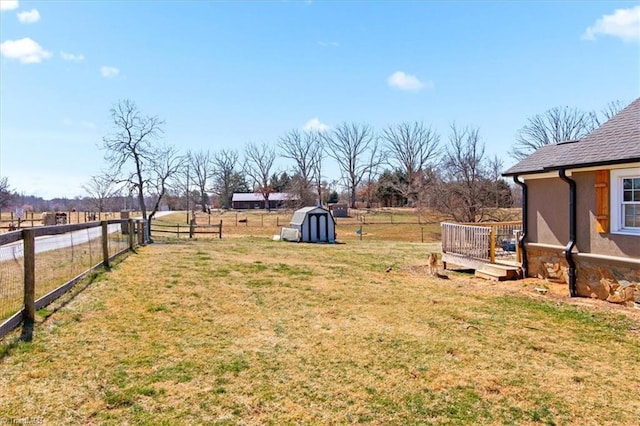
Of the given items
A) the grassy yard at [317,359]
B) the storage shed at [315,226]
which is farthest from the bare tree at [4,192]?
the grassy yard at [317,359]

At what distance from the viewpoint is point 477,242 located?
469 inches

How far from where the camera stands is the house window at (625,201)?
789 cm

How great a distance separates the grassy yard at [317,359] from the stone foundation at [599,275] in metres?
0.53

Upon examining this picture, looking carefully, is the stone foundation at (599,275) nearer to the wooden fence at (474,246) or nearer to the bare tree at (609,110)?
the wooden fence at (474,246)

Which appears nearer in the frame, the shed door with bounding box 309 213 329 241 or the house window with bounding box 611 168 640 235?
the house window with bounding box 611 168 640 235

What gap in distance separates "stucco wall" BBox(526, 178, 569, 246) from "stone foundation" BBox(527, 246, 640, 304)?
31 cm

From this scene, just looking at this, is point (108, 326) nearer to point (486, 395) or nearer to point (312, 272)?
point (486, 395)

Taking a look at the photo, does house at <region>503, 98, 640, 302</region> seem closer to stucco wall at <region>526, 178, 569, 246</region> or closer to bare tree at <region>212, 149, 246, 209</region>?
stucco wall at <region>526, 178, 569, 246</region>

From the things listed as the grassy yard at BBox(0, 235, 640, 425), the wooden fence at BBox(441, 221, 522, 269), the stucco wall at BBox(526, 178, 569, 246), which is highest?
the stucco wall at BBox(526, 178, 569, 246)

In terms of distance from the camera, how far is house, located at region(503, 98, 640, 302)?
7.89 m

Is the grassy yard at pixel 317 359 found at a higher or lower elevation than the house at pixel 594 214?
lower

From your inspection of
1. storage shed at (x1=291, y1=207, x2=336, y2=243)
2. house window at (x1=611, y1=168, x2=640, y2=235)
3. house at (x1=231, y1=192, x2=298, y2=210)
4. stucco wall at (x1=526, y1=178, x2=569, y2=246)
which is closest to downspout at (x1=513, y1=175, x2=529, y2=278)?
stucco wall at (x1=526, y1=178, x2=569, y2=246)

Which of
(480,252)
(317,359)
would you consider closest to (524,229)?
(480,252)

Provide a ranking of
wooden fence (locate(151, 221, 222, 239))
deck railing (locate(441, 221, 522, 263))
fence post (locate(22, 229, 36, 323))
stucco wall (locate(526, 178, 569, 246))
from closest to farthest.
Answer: fence post (locate(22, 229, 36, 323))
stucco wall (locate(526, 178, 569, 246))
deck railing (locate(441, 221, 522, 263))
wooden fence (locate(151, 221, 222, 239))
